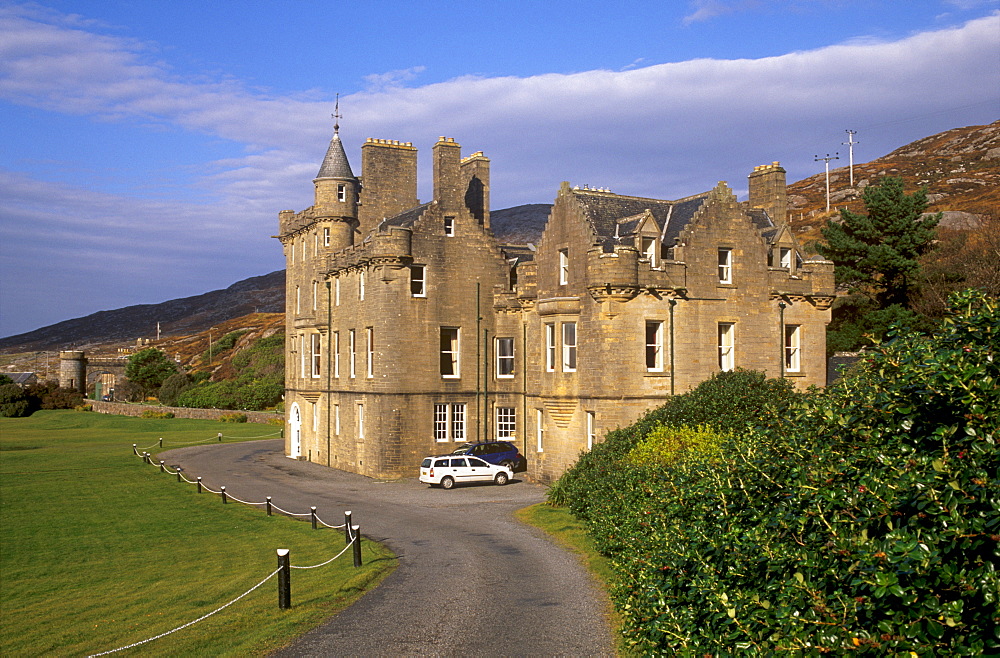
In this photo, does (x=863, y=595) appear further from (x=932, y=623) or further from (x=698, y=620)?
(x=698, y=620)

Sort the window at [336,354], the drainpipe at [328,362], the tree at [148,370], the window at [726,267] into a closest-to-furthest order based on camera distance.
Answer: the window at [726,267]
the window at [336,354]
the drainpipe at [328,362]
the tree at [148,370]

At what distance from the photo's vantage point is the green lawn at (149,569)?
1656 centimetres

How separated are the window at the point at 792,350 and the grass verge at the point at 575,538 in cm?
1424

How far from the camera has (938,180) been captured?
11444 centimetres

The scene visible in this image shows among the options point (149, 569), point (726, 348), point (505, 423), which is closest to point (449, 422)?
point (505, 423)

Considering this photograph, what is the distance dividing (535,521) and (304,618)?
12035 mm

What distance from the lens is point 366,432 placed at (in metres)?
42.7

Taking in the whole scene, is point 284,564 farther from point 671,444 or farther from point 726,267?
point 726,267

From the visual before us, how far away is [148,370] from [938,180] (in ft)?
364

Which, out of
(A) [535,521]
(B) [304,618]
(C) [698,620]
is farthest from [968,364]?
(A) [535,521]

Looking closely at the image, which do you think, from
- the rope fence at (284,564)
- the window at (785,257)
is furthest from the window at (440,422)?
the window at (785,257)

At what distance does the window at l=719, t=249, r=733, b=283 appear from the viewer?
1384 inches

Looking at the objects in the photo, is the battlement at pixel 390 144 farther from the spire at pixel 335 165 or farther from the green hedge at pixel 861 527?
the green hedge at pixel 861 527

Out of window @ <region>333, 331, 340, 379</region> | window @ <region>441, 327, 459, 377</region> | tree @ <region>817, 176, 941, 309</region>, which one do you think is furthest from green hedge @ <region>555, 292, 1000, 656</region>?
Result: tree @ <region>817, 176, 941, 309</region>
